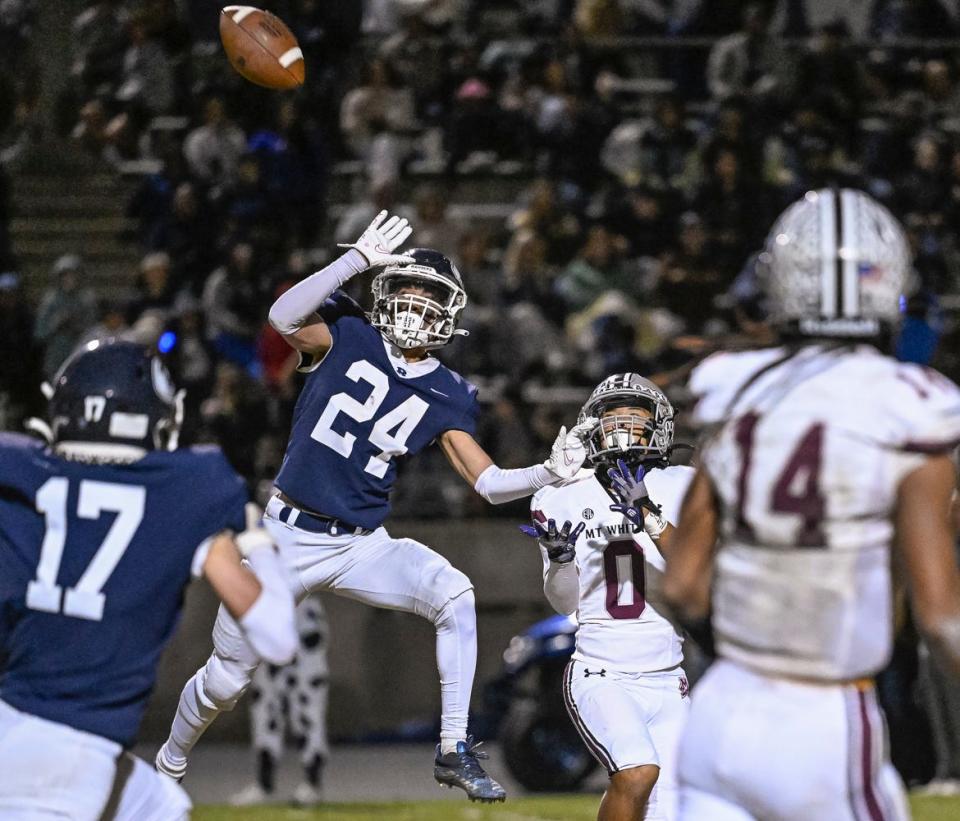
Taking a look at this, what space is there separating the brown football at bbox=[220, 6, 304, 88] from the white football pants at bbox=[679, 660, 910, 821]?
14.9ft

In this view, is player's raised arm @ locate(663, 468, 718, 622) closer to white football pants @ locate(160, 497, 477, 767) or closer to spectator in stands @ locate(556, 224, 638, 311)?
white football pants @ locate(160, 497, 477, 767)

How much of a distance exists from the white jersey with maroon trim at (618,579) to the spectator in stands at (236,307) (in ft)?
21.0

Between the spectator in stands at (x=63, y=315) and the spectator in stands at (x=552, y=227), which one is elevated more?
the spectator in stands at (x=552, y=227)

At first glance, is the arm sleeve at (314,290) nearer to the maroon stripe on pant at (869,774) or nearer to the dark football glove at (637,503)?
the dark football glove at (637,503)

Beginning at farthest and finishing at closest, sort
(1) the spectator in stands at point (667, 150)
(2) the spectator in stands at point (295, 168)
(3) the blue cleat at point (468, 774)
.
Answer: (1) the spectator in stands at point (667, 150), (2) the spectator in stands at point (295, 168), (3) the blue cleat at point (468, 774)

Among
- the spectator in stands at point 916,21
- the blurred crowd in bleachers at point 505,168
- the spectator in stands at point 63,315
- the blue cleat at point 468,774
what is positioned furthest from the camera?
the spectator in stands at point 916,21

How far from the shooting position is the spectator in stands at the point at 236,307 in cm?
1249

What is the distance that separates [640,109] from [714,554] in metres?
11.5

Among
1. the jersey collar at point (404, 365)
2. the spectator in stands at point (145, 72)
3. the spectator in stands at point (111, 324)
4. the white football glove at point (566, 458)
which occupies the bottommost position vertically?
the white football glove at point (566, 458)

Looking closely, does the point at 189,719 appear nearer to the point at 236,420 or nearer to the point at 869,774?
the point at 869,774

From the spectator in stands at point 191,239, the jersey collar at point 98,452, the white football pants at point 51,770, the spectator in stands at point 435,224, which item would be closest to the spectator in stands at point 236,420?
the spectator in stands at point 191,239

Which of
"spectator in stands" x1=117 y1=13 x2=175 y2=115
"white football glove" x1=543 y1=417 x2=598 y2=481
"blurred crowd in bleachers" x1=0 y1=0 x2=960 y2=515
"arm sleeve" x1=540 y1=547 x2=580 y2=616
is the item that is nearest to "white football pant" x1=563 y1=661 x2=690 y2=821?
"arm sleeve" x1=540 y1=547 x2=580 y2=616

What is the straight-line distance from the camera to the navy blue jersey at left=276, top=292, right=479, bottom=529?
21.2 feet

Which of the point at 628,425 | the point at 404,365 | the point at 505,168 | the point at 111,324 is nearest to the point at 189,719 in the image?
the point at 404,365
